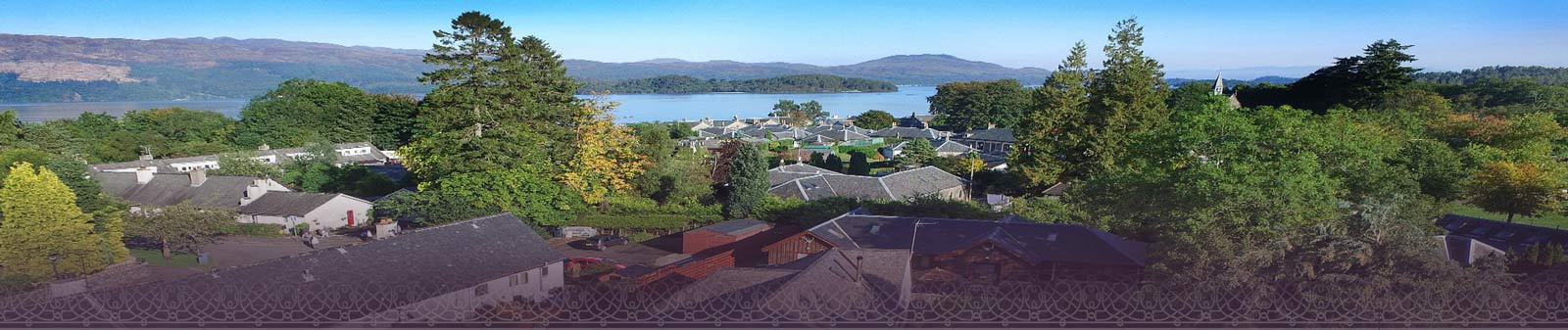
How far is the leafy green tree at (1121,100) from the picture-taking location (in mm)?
24516

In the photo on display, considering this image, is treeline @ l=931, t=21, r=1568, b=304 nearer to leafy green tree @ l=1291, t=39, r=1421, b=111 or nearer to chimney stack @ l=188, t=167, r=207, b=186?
leafy green tree @ l=1291, t=39, r=1421, b=111

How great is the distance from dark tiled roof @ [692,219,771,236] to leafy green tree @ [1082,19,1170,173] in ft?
40.4

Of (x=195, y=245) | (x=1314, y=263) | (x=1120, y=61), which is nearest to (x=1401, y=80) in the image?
(x=1120, y=61)

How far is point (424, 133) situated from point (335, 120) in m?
29.4

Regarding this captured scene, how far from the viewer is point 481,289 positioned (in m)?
11.0

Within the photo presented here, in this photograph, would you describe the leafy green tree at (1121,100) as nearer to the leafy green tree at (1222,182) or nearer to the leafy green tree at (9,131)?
the leafy green tree at (1222,182)

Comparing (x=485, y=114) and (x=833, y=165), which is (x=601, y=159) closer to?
(x=485, y=114)

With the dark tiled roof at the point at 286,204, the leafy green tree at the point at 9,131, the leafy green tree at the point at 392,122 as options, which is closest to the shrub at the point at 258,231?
the dark tiled roof at the point at 286,204

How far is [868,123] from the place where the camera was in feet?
255

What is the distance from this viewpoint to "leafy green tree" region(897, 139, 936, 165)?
122 ft

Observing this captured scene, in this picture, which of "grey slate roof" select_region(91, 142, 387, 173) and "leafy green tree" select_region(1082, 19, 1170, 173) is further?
"grey slate roof" select_region(91, 142, 387, 173)

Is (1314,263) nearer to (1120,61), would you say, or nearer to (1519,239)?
(1519,239)

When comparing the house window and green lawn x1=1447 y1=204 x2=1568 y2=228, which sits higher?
the house window

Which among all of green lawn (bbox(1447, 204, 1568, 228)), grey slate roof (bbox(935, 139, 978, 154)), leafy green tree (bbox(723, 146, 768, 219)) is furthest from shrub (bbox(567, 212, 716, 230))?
grey slate roof (bbox(935, 139, 978, 154))
